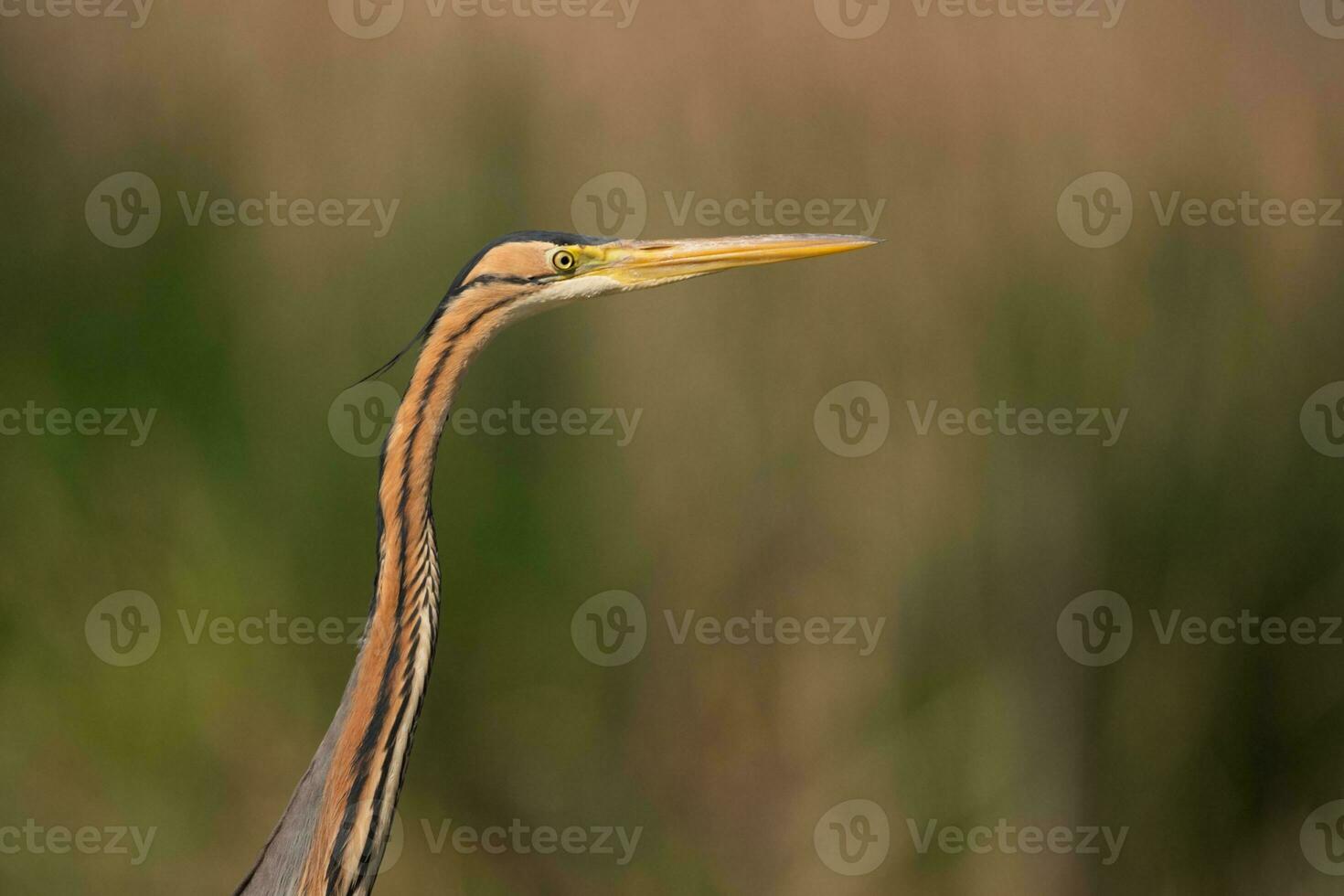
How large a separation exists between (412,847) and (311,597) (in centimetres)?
64

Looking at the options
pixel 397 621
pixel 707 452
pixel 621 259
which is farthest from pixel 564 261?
pixel 707 452

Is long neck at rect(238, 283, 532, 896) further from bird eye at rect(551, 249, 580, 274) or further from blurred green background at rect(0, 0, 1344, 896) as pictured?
blurred green background at rect(0, 0, 1344, 896)

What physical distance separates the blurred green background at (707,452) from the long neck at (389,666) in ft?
4.23

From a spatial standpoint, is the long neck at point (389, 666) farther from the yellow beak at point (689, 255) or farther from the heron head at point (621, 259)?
the yellow beak at point (689, 255)

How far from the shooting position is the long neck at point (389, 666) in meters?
1.57

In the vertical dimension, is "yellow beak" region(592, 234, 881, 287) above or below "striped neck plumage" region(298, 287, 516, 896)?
above

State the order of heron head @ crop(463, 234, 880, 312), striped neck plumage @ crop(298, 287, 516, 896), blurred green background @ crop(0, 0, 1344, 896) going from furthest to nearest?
1. blurred green background @ crop(0, 0, 1344, 896)
2. heron head @ crop(463, 234, 880, 312)
3. striped neck plumage @ crop(298, 287, 516, 896)

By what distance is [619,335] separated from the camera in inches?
117

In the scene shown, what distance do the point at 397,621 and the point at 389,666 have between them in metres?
0.06

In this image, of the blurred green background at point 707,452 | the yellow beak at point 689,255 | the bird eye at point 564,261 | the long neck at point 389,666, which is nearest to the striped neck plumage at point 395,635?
the long neck at point 389,666

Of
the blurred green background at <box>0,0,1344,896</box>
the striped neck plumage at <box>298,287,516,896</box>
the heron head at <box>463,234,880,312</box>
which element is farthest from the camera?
the blurred green background at <box>0,0,1344,896</box>

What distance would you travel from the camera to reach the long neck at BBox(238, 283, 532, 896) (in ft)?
5.15

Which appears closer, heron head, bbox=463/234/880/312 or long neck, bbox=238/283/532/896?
long neck, bbox=238/283/532/896

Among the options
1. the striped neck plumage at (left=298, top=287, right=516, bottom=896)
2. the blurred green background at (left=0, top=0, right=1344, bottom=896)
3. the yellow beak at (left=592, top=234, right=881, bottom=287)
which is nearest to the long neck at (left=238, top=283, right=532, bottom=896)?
the striped neck plumage at (left=298, top=287, right=516, bottom=896)
